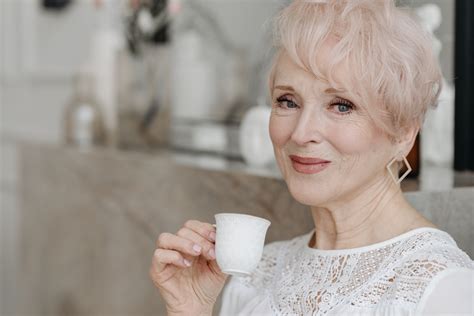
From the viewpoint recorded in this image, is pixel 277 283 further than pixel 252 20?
No

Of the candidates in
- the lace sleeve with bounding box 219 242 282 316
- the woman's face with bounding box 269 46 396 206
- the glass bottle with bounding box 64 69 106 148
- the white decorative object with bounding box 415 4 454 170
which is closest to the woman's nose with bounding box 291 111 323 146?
the woman's face with bounding box 269 46 396 206

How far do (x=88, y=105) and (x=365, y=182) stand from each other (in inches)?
89.2

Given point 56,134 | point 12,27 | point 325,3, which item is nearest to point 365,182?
point 325,3

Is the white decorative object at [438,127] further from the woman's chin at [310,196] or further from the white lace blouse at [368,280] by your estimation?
the woman's chin at [310,196]

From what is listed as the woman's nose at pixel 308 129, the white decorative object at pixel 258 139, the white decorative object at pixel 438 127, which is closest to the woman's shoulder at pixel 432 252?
the woman's nose at pixel 308 129

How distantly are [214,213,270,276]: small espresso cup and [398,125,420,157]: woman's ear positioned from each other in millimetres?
319

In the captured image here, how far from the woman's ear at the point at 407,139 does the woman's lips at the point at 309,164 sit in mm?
151

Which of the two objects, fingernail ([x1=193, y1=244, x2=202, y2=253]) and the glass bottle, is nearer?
fingernail ([x1=193, y1=244, x2=202, y2=253])

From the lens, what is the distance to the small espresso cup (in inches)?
55.4

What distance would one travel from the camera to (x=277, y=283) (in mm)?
1723

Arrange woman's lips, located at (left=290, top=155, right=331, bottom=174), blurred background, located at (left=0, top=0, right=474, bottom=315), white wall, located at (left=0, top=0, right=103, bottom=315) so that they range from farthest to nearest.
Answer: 1. white wall, located at (left=0, top=0, right=103, bottom=315)
2. blurred background, located at (left=0, top=0, right=474, bottom=315)
3. woman's lips, located at (left=290, top=155, right=331, bottom=174)

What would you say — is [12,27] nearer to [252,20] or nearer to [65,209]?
[65,209]

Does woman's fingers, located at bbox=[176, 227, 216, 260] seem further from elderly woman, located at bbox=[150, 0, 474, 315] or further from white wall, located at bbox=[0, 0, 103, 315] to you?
white wall, located at bbox=[0, 0, 103, 315]

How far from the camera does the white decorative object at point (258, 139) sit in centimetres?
245
